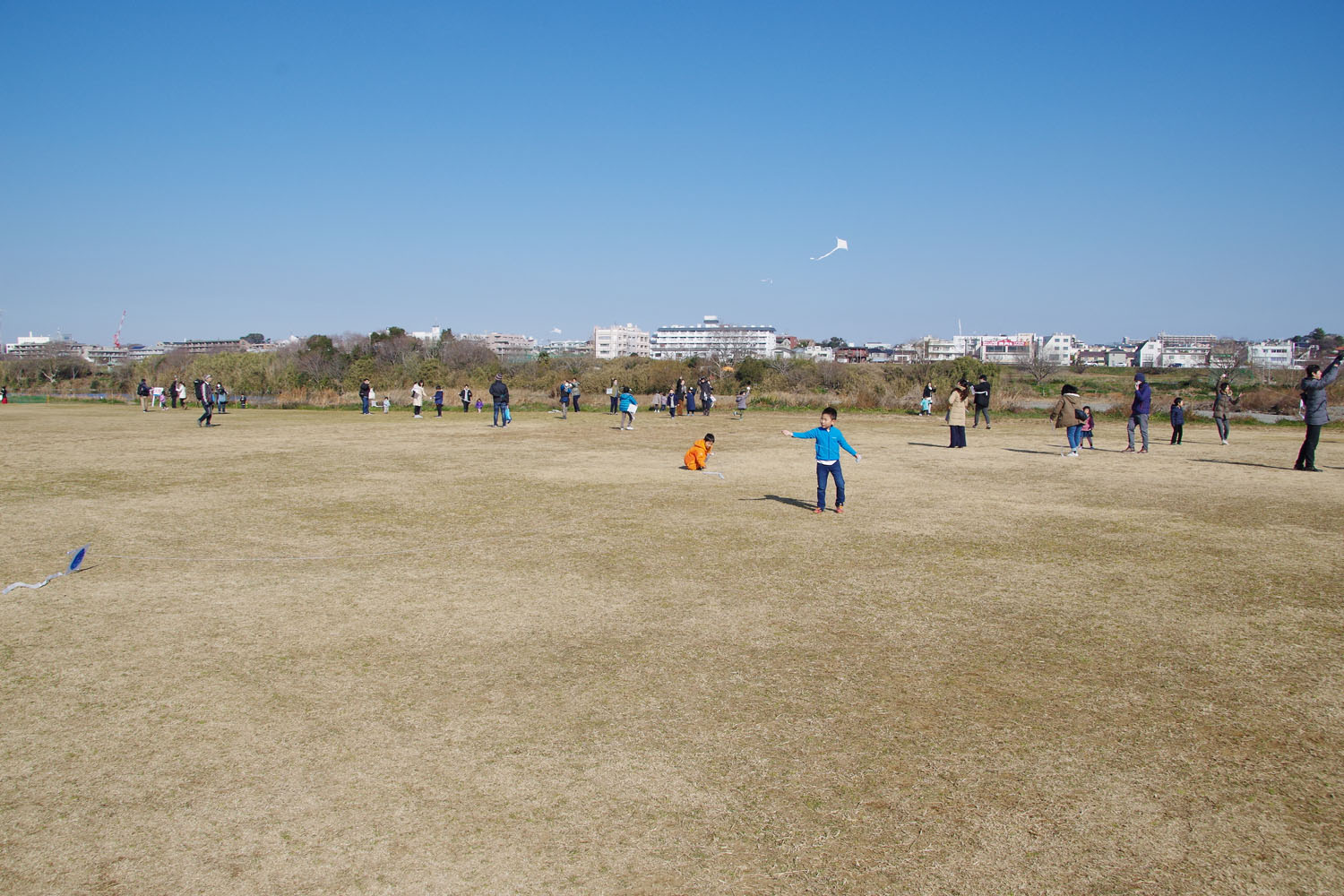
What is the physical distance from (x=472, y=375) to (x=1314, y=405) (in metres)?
62.4

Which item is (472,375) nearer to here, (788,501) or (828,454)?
(788,501)

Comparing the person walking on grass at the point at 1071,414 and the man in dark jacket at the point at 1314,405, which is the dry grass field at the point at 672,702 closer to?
the man in dark jacket at the point at 1314,405

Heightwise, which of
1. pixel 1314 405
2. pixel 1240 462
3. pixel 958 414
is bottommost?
pixel 1240 462

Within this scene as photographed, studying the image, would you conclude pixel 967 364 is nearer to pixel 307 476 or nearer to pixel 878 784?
pixel 307 476

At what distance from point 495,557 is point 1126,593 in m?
6.64

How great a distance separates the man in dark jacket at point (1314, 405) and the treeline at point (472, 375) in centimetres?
2343

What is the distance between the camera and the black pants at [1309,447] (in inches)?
656

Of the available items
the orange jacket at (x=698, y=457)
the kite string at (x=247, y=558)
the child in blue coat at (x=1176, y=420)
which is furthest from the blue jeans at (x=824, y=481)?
the child in blue coat at (x=1176, y=420)

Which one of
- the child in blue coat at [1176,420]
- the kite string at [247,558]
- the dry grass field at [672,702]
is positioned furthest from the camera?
the child in blue coat at [1176,420]

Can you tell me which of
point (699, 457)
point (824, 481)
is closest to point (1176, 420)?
point (699, 457)

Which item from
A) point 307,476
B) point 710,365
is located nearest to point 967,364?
point 710,365

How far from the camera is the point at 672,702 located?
215 inches

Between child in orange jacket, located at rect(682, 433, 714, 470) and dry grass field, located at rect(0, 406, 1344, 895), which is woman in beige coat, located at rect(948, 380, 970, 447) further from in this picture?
dry grass field, located at rect(0, 406, 1344, 895)

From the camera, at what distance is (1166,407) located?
39.0m
